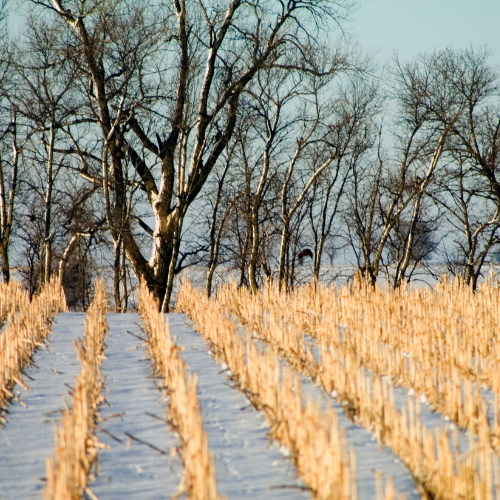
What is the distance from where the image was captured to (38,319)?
357 inches

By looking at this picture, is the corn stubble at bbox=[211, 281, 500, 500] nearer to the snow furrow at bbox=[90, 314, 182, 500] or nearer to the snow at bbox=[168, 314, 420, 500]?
the snow at bbox=[168, 314, 420, 500]

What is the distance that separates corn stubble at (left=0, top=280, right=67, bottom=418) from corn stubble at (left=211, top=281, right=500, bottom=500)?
9.05 ft

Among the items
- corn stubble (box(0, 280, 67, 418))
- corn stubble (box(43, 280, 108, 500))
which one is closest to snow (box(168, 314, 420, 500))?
corn stubble (box(43, 280, 108, 500))

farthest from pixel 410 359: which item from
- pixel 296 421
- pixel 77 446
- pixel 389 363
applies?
pixel 77 446

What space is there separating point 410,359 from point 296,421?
7.24ft

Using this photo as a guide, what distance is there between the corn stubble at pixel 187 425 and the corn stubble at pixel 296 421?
57 centimetres

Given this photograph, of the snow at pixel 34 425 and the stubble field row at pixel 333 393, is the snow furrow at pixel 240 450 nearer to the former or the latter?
the stubble field row at pixel 333 393

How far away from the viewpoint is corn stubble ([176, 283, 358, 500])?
364 centimetres

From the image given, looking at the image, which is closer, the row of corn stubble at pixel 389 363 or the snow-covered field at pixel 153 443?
the row of corn stubble at pixel 389 363

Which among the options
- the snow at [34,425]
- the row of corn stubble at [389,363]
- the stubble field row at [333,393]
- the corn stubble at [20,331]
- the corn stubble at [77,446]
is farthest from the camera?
the corn stubble at [20,331]

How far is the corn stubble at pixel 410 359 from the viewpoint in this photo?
4.00 m

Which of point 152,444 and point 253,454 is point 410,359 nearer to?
point 253,454

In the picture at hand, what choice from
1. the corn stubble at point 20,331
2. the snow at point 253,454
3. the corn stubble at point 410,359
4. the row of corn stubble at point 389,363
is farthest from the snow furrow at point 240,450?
the corn stubble at point 20,331

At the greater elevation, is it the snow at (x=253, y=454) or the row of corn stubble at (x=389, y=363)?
the row of corn stubble at (x=389, y=363)
